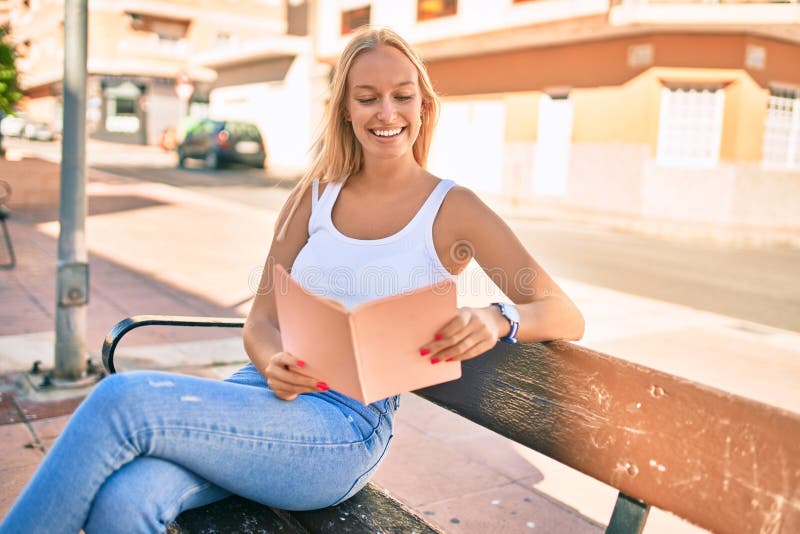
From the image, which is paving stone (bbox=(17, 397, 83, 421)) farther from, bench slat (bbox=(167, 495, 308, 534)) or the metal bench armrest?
bench slat (bbox=(167, 495, 308, 534))

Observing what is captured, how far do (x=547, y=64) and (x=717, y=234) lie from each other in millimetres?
6154

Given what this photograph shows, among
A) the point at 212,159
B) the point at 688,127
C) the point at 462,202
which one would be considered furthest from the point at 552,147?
the point at 462,202

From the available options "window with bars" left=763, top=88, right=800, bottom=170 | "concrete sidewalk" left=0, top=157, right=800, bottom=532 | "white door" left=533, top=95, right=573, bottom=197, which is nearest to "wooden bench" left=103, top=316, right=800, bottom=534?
"concrete sidewalk" left=0, top=157, right=800, bottom=532

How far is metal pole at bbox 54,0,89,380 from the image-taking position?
4.08m

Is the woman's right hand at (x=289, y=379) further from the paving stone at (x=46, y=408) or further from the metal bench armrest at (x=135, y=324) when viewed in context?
the paving stone at (x=46, y=408)

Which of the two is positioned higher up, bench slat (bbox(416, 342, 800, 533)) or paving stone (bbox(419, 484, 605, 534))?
bench slat (bbox(416, 342, 800, 533))

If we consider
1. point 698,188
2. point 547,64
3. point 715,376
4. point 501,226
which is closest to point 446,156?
point 547,64

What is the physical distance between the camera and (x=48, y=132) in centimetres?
3697

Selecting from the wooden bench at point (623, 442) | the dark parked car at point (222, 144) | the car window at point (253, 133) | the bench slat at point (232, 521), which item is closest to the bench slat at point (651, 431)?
the wooden bench at point (623, 442)

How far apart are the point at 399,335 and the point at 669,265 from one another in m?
9.59

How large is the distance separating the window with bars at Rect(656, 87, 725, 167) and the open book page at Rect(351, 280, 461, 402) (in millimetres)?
15671

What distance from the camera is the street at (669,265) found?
26.7 feet

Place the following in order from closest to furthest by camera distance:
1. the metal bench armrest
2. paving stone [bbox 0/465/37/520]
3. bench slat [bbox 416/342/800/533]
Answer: bench slat [bbox 416/342/800/533], the metal bench armrest, paving stone [bbox 0/465/37/520]

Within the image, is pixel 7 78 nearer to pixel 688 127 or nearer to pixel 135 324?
pixel 135 324
